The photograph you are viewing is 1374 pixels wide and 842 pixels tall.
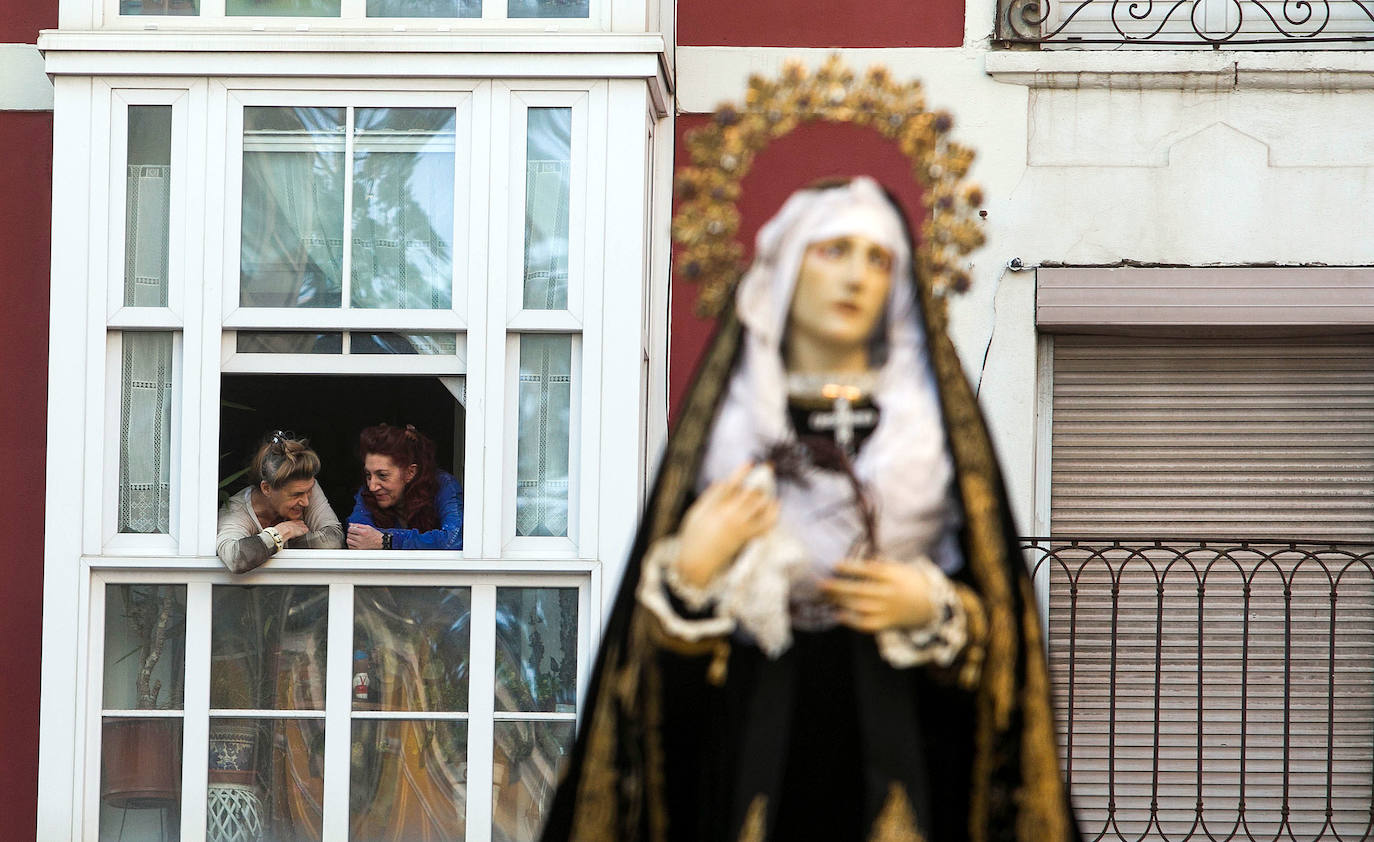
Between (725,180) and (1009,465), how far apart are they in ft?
11.6

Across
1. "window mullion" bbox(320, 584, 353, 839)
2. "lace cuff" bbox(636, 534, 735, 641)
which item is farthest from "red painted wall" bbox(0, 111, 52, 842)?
"lace cuff" bbox(636, 534, 735, 641)

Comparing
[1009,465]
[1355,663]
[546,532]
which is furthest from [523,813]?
[1355,663]

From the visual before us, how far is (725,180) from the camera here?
12.3ft

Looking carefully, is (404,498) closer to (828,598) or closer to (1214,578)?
(1214,578)

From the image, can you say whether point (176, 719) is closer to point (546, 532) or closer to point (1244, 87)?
point (546, 532)

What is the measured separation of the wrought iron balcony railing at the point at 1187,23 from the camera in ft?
23.4

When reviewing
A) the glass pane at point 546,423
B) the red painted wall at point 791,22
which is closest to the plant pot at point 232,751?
the glass pane at point 546,423

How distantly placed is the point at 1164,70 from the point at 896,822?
448 cm

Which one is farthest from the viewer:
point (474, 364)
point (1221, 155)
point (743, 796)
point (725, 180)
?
point (1221, 155)

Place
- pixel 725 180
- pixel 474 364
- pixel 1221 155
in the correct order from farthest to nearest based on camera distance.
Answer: pixel 1221 155
pixel 474 364
pixel 725 180

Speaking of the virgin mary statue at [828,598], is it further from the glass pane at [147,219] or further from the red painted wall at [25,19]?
the red painted wall at [25,19]

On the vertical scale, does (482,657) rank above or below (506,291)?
below

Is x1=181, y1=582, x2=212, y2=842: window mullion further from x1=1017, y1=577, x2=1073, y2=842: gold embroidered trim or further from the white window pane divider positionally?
x1=1017, y1=577, x2=1073, y2=842: gold embroidered trim

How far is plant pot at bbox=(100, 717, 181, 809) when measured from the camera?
6.75m
